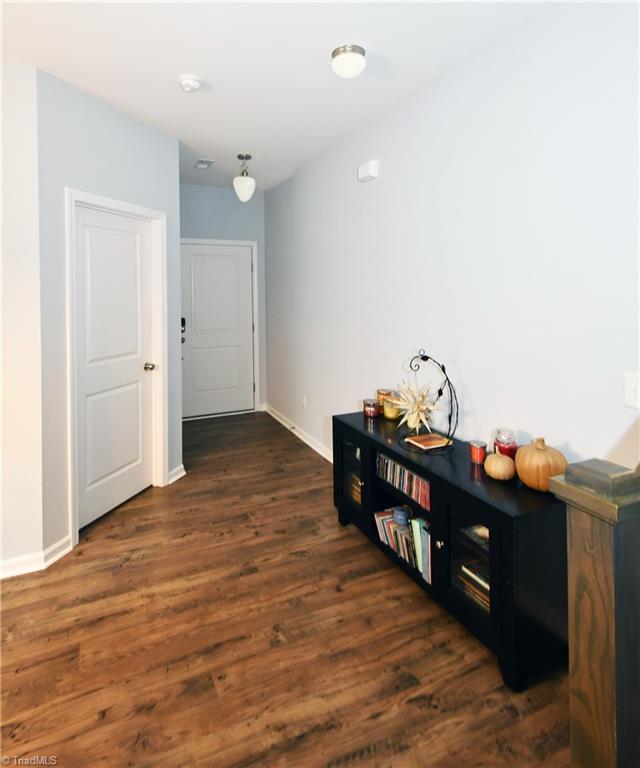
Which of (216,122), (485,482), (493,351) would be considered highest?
(216,122)

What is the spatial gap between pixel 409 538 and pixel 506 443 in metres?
0.68

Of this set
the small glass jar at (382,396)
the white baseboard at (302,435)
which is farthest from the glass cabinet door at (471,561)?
the white baseboard at (302,435)

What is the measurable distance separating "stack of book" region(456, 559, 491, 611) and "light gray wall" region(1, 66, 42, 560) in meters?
2.18

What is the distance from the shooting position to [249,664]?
187cm

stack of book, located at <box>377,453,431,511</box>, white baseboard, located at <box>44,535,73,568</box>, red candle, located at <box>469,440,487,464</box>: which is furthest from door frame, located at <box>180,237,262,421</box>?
→ red candle, located at <box>469,440,487,464</box>

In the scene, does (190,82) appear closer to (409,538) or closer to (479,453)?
(479,453)

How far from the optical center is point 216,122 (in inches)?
129

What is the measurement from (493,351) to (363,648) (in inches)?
58.3

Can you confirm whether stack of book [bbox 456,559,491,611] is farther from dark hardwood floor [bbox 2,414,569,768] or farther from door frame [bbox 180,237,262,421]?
door frame [bbox 180,237,262,421]

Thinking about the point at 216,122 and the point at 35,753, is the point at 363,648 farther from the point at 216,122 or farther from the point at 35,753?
the point at 216,122

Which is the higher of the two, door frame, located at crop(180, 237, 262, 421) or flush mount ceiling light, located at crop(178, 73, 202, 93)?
flush mount ceiling light, located at crop(178, 73, 202, 93)

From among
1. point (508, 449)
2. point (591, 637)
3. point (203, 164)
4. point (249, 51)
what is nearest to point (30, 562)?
point (508, 449)

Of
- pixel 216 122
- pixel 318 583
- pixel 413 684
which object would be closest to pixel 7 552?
pixel 318 583

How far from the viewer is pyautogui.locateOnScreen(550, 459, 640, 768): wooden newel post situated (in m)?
0.87
